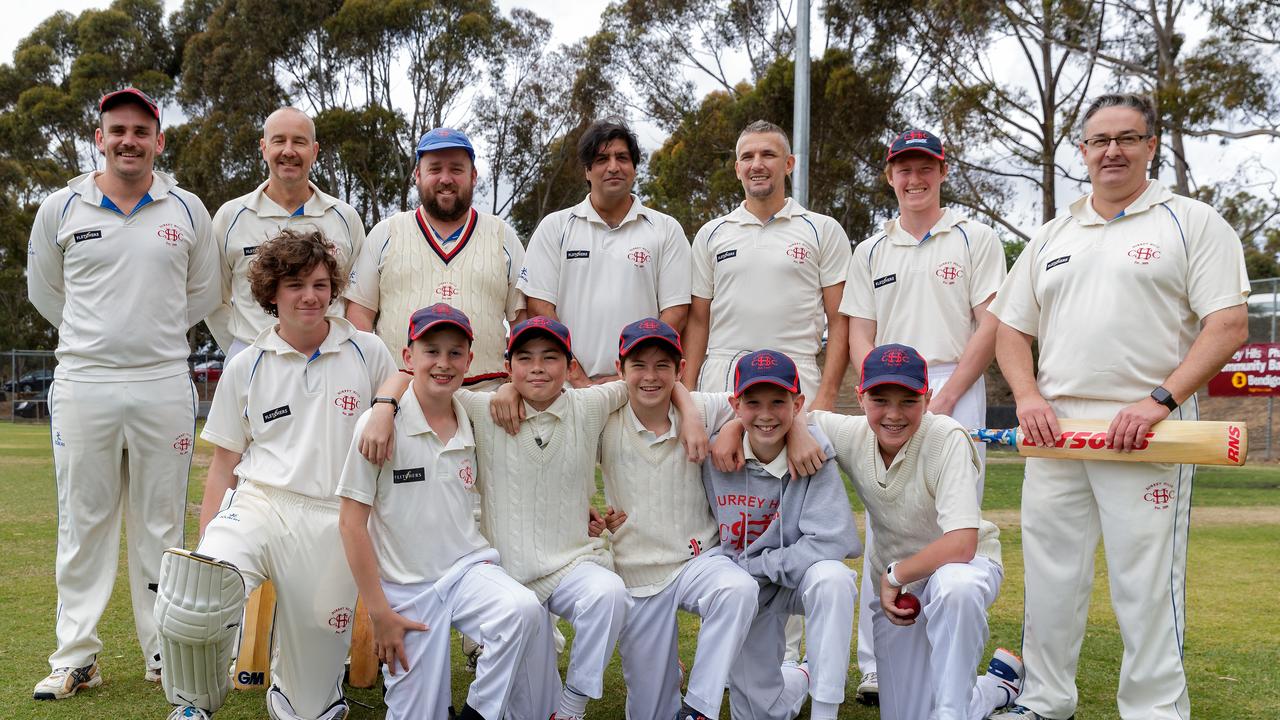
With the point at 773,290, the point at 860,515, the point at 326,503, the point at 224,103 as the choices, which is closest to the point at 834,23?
the point at 224,103

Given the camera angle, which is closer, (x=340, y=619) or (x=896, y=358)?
(x=896, y=358)

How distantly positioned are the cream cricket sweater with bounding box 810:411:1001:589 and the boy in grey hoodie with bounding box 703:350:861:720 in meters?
0.14

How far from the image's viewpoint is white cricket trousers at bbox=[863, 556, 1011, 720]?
339cm

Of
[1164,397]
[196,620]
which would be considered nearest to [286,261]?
[196,620]

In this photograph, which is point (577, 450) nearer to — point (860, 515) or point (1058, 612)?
point (1058, 612)

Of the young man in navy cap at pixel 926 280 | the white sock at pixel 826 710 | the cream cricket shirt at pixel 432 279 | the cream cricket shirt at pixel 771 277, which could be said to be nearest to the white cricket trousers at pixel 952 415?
the young man in navy cap at pixel 926 280

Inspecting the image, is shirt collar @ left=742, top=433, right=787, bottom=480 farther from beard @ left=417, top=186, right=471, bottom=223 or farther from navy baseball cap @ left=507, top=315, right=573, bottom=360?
beard @ left=417, top=186, right=471, bottom=223

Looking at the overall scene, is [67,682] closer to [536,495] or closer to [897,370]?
[536,495]

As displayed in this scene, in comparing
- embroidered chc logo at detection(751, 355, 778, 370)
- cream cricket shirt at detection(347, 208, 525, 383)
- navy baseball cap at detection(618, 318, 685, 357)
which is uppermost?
cream cricket shirt at detection(347, 208, 525, 383)

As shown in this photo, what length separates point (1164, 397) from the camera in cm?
367

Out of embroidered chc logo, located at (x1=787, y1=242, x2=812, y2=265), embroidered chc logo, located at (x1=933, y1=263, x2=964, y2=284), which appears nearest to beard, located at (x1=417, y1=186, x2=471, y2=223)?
embroidered chc logo, located at (x1=787, y1=242, x2=812, y2=265)

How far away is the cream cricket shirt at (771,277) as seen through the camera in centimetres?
474

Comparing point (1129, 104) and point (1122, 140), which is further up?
point (1129, 104)

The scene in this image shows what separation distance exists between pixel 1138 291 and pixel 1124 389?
0.36m
